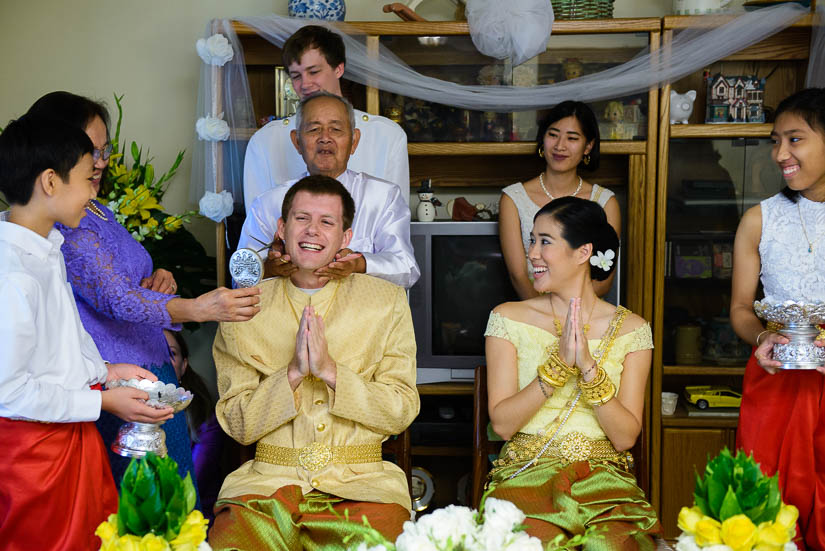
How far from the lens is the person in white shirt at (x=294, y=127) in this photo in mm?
3252

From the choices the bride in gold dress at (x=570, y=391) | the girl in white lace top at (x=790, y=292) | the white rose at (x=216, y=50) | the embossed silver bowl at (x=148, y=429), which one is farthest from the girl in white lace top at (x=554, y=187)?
the embossed silver bowl at (x=148, y=429)

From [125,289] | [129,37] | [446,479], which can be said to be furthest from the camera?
[129,37]

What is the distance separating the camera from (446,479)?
396 centimetres

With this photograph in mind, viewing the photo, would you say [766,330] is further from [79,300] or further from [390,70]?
[390,70]

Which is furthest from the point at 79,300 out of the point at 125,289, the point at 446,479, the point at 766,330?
the point at 446,479

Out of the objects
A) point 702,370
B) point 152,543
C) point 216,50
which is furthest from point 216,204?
point 152,543

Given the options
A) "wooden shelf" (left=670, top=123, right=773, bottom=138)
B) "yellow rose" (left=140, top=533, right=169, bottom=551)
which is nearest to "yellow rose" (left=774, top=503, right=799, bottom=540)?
"yellow rose" (left=140, top=533, right=169, bottom=551)

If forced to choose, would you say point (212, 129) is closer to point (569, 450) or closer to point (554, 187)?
point (554, 187)

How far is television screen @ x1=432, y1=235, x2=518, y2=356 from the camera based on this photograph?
367 cm

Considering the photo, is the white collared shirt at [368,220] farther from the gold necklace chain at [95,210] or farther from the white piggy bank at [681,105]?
the white piggy bank at [681,105]

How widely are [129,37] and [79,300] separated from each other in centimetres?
254

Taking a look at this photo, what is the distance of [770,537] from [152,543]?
931 millimetres

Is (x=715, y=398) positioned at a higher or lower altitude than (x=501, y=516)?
lower

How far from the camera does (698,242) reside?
3801 millimetres
